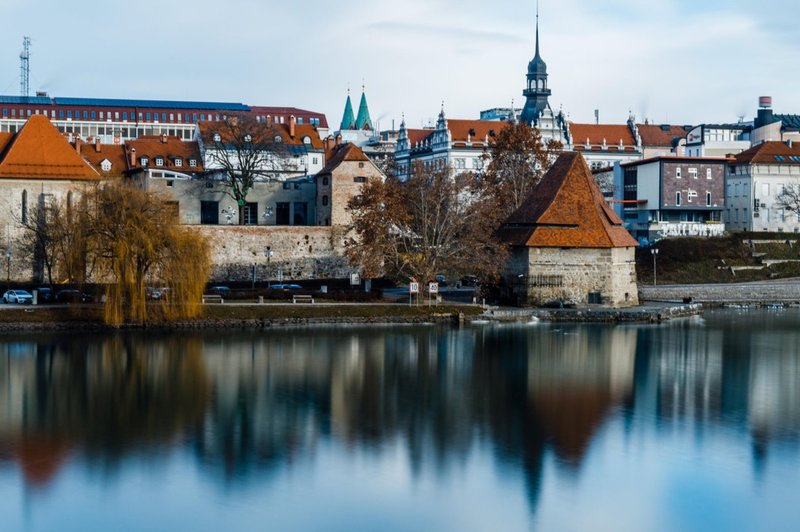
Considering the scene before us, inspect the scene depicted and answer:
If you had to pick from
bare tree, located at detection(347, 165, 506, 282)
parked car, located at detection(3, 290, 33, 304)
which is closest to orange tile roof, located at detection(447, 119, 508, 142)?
bare tree, located at detection(347, 165, 506, 282)

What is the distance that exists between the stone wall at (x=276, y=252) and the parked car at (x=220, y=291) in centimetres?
575

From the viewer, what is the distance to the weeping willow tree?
40250mm

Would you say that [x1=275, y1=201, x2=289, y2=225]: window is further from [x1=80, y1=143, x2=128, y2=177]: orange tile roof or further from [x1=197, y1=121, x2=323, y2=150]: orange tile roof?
[x1=80, y1=143, x2=128, y2=177]: orange tile roof

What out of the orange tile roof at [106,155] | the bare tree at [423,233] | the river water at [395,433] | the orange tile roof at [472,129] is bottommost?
the river water at [395,433]

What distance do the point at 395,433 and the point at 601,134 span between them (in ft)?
262

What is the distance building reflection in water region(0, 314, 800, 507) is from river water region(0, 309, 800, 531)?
0.30 ft

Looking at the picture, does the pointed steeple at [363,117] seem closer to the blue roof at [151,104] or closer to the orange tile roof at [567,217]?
the blue roof at [151,104]

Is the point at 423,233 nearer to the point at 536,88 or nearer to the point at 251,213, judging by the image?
the point at 251,213

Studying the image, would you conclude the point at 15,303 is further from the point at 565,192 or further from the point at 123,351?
the point at 565,192

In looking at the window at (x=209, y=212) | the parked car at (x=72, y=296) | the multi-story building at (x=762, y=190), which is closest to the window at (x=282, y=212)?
the window at (x=209, y=212)

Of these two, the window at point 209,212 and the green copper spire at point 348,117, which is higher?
the green copper spire at point 348,117

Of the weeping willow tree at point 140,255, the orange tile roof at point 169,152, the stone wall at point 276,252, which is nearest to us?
the weeping willow tree at point 140,255

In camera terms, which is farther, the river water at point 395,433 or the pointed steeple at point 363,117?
the pointed steeple at point 363,117

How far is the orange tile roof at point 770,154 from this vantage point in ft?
226
